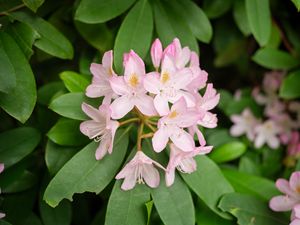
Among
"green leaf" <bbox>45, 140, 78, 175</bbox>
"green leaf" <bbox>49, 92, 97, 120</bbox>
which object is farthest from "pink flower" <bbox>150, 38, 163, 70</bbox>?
"green leaf" <bbox>45, 140, 78, 175</bbox>

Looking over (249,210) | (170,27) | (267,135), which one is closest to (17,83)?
(170,27)

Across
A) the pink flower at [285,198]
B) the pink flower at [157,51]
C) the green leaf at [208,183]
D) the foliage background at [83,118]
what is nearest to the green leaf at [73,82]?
the foliage background at [83,118]

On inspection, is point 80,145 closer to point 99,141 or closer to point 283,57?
point 99,141

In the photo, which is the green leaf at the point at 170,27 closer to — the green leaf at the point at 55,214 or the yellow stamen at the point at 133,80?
the yellow stamen at the point at 133,80

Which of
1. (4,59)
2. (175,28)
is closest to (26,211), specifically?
(4,59)

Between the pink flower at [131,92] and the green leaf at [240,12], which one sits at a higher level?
the pink flower at [131,92]

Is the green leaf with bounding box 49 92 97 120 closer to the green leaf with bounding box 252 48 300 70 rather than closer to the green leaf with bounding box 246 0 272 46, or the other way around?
the green leaf with bounding box 246 0 272 46
